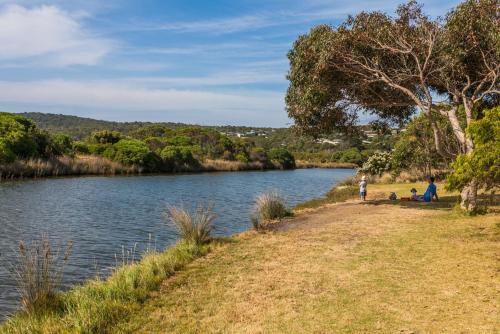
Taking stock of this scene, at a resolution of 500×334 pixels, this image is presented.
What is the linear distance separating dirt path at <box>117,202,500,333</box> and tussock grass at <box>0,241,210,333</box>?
258 mm

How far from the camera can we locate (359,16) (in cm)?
1697

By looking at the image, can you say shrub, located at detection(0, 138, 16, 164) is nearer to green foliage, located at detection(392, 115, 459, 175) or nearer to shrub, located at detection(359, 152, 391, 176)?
shrub, located at detection(359, 152, 391, 176)

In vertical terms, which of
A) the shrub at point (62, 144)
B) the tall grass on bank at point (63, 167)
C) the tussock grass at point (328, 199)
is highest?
the shrub at point (62, 144)

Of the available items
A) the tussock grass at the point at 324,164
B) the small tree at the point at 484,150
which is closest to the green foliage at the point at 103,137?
the tussock grass at the point at 324,164

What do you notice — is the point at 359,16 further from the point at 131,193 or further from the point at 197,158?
the point at 197,158

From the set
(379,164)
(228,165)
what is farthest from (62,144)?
(379,164)

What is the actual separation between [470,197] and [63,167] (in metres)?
42.5

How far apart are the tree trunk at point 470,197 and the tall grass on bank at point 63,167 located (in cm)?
3517

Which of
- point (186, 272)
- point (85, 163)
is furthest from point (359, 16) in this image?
point (85, 163)

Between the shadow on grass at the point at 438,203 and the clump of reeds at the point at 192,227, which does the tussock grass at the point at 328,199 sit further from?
the clump of reeds at the point at 192,227

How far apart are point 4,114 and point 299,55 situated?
41258 millimetres

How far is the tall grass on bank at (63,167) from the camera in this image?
133 feet

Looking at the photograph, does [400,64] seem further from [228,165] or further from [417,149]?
[228,165]

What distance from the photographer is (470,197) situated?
16453 millimetres
